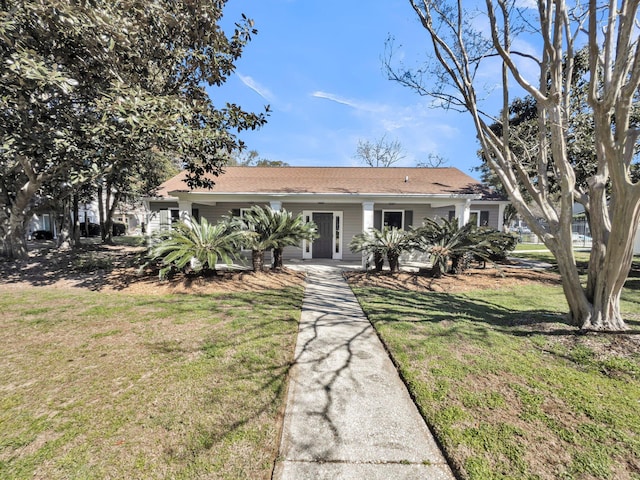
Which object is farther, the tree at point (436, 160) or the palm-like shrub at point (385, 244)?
the tree at point (436, 160)

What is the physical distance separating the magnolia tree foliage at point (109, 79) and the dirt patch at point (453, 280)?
5203 mm

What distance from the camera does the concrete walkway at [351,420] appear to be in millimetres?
1872

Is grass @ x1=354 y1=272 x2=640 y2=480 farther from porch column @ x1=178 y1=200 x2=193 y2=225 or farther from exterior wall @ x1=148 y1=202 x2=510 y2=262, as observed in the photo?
exterior wall @ x1=148 y1=202 x2=510 y2=262

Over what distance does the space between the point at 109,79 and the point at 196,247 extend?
13.0 feet

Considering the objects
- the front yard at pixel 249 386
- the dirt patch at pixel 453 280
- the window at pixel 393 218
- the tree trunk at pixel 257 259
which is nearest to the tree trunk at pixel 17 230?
the front yard at pixel 249 386

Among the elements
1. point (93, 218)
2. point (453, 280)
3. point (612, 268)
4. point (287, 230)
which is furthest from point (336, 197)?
point (93, 218)

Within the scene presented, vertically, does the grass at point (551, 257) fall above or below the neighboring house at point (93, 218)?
below

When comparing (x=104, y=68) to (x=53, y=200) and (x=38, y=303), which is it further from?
(x=53, y=200)

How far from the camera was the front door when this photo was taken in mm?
11992

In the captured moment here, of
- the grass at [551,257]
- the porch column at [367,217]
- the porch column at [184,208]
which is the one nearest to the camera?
the porch column at [184,208]

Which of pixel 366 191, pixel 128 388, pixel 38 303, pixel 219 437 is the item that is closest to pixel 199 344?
pixel 128 388

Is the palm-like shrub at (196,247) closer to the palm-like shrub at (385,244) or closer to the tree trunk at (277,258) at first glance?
the tree trunk at (277,258)

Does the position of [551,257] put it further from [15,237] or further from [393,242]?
[15,237]

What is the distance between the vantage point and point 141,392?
8.65 feet
